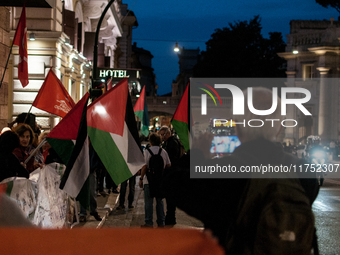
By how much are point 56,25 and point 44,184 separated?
11320mm

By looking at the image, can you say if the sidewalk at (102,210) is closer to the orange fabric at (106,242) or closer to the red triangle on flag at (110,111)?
the red triangle on flag at (110,111)

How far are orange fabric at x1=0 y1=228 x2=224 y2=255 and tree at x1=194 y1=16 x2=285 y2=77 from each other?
47.6 m

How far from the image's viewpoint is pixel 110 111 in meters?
5.61

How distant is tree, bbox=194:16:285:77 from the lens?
49.5 metres

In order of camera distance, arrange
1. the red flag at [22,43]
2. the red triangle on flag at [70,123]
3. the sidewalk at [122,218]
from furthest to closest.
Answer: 1. the red flag at [22,43]
2. the sidewalk at [122,218]
3. the red triangle on flag at [70,123]

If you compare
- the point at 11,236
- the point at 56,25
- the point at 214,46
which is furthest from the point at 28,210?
the point at 214,46

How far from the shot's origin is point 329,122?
1348 inches

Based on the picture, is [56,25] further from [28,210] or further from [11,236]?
[11,236]

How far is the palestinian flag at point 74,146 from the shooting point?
17.0 ft

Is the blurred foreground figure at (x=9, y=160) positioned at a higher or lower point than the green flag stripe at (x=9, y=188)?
higher

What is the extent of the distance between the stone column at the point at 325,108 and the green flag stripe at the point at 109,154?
31072 millimetres

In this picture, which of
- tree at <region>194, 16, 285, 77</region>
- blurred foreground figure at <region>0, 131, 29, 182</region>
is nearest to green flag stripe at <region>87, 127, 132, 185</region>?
blurred foreground figure at <region>0, 131, 29, 182</region>

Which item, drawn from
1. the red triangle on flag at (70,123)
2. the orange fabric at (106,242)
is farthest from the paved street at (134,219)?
the orange fabric at (106,242)

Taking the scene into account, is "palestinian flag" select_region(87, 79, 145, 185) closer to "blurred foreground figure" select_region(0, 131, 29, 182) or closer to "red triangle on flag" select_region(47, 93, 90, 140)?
"red triangle on flag" select_region(47, 93, 90, 140)
